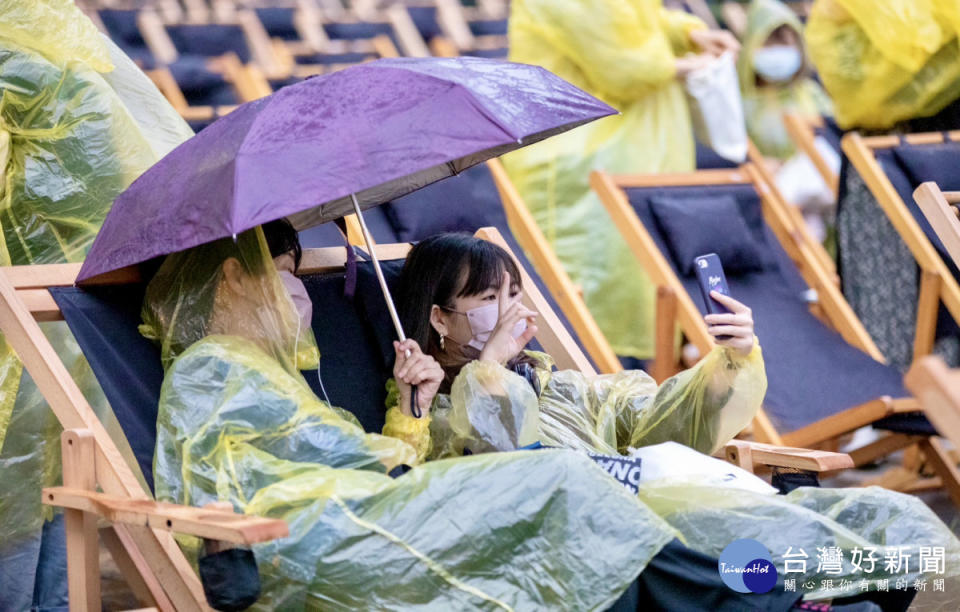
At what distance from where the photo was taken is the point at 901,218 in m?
3.93

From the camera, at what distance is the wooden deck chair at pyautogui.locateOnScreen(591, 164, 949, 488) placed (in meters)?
3.43

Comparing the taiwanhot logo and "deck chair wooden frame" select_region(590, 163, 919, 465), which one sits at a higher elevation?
the taiwanhot logo

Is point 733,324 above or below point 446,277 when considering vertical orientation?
below

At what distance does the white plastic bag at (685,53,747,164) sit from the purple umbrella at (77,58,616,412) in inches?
91.2

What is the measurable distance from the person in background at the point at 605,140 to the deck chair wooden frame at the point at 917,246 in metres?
0.60

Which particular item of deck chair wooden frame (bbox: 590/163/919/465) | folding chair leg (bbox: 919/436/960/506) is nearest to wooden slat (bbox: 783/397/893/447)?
deck chair wooden frame (bbox: 590/163/919/465)

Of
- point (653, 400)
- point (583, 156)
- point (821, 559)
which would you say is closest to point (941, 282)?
point (583, 156)

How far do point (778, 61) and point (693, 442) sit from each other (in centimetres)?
342

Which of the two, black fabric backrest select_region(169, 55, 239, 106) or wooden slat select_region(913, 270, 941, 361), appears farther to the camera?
black fabric backrest select_region(169, 55, 239, 106)

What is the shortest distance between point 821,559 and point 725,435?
1.69 feet

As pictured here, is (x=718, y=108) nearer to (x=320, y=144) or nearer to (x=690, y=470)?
(x=690, y=470)

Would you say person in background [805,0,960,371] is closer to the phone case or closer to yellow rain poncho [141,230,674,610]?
the phone case

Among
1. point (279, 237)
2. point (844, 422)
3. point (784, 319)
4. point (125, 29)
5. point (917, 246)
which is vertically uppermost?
point (125, 29)

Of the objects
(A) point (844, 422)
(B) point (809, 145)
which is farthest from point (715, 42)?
(A) point (844, 422)
